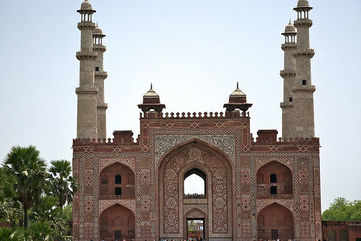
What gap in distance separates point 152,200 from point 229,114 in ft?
19.9

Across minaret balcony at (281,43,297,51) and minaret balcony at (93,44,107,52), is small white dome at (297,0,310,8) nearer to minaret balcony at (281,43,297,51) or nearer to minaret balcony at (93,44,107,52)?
minaret balcony at (281,43,297,51)

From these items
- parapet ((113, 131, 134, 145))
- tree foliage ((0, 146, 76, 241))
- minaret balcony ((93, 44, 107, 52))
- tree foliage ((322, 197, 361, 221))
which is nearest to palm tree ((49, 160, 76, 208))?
tree foliage ((0, 146, 76, 241))

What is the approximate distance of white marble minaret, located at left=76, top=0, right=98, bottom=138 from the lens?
47406 millimetres

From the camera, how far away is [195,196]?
47.4 meters

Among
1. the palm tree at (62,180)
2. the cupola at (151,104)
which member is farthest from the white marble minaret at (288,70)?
the palm tree at (62,180)

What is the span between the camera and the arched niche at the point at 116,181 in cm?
4692

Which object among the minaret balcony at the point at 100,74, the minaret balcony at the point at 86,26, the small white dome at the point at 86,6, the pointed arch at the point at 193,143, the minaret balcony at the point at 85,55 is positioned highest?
the small white dome at the point at 86,6

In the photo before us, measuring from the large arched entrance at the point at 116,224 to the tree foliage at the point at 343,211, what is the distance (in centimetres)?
2236

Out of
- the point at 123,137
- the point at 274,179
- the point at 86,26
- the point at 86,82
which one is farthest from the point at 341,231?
the point at 86,26

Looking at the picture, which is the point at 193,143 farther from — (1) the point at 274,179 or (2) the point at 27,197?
(2) the point at 27,197

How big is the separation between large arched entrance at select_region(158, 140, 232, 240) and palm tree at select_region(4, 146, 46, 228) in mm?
16197

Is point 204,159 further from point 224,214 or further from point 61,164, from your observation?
point 61,164

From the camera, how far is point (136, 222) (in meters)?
46.2

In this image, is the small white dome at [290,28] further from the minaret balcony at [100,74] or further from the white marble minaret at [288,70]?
the minaret balcony at [100,74]
